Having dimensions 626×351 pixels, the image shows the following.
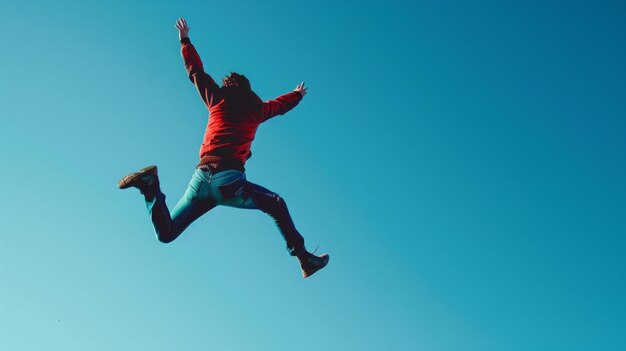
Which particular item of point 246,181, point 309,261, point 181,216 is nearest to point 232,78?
point 246,181

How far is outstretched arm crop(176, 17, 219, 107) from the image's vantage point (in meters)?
5.39

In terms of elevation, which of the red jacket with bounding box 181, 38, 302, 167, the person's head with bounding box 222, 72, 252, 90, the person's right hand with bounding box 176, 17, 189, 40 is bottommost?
the red jacket with bounding box 181, 38, 302, 167

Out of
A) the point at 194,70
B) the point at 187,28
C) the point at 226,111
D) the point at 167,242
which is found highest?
the point at 187,28

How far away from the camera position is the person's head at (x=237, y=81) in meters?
5.52

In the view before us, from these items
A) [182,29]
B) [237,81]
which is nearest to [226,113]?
[237,81]

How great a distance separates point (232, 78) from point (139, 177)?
1.57 meters

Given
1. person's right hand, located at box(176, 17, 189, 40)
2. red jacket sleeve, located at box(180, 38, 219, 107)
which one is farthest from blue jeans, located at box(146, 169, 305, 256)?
person's right hand, located at box(176, 17, 189, 40)

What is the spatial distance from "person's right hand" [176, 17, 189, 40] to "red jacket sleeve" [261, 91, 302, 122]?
3.97 ft

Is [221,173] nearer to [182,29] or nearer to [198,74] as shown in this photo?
[198,74]

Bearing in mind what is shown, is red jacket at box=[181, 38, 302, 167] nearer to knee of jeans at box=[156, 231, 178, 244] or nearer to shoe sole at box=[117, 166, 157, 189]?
shoe sole at box=[117, 166, 157, 189]

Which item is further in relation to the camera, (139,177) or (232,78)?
(232,78)

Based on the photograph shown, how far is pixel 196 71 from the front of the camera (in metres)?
5.48

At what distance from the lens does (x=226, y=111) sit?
516 centimetres

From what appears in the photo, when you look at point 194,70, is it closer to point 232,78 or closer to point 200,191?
point 232,78
